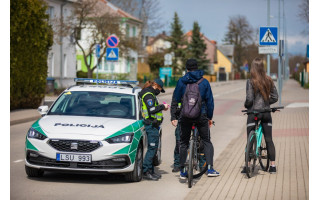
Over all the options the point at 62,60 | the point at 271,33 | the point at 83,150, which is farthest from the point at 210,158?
the point at 62,60

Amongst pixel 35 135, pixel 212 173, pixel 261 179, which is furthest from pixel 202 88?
pixel 35 135

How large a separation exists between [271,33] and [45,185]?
462 inches

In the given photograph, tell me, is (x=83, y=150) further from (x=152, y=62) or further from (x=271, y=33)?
(x=152, y=62)

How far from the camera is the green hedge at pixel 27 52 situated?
23.0 metres

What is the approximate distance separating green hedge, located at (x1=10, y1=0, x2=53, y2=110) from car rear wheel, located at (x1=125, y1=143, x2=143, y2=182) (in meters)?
14.3

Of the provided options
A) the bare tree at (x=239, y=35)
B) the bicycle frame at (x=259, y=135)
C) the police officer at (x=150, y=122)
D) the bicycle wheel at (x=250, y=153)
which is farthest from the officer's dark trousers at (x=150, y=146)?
the bare tree at (x=239, y=35)

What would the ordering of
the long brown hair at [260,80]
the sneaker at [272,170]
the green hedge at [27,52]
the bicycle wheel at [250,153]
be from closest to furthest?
the bicycle wheel at [250,153], the long brown hair at [260,80], the sneaker at [272,170], the green hedge at [27,52]

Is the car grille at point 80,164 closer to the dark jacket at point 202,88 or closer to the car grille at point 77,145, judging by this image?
the car grille at point 77,145

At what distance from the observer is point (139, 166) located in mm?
9188

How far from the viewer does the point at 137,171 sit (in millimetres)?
9086

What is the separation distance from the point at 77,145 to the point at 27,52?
1622 cm

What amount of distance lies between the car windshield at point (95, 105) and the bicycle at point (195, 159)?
1.20m

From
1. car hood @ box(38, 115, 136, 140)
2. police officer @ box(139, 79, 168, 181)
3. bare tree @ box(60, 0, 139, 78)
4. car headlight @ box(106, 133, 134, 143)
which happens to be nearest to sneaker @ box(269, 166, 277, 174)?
police officer @ box(139, 79, 168, 181)

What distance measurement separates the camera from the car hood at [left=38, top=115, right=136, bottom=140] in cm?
861
